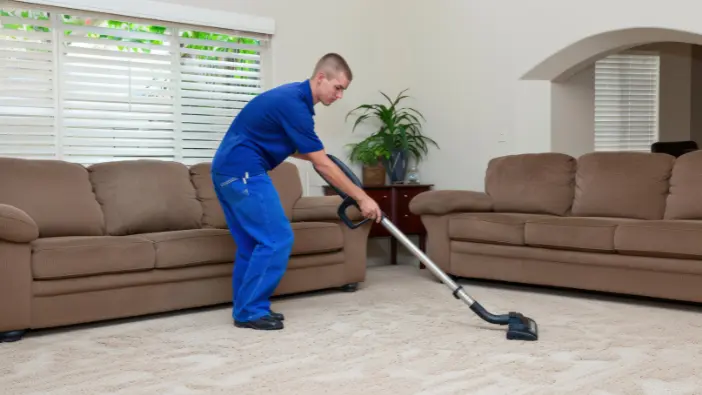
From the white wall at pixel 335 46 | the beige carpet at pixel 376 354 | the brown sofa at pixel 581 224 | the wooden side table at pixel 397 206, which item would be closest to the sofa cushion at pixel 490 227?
the brown sofa at pixel 581 224

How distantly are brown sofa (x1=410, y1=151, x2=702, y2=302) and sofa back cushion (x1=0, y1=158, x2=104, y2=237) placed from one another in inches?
85.7

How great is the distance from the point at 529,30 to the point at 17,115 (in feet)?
12.2

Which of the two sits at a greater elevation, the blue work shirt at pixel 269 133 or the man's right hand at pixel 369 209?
the blue work shirt at pixel 269 133

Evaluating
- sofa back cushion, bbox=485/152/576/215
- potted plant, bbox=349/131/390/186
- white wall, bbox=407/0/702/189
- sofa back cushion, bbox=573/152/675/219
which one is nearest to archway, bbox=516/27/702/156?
white wall, bbox=407/0/702/189

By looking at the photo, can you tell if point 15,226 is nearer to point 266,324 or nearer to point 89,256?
point 89,256

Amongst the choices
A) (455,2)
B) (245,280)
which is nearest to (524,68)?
(455,2)

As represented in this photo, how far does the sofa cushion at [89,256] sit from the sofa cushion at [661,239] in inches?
102

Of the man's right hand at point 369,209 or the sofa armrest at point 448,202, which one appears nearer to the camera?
the man's right hand at point 369,209

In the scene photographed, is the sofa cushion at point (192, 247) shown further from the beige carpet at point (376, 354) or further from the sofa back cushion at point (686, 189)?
the sofa back cushion at point (686, 189)

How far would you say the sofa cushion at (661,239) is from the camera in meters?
3.83

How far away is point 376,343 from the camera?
10.6ft

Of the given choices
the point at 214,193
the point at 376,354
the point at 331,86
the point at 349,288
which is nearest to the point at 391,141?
the point at 349,288

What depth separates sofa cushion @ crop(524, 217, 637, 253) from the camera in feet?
13.8

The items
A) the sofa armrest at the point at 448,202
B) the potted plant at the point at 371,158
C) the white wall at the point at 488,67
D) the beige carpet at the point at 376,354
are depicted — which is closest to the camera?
the beige carpet at the point at 376,354
